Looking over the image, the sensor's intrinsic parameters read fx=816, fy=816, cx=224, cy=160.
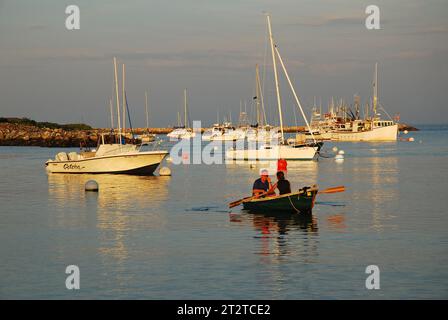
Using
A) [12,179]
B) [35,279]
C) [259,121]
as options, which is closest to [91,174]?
[12,179]

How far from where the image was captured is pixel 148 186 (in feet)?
169

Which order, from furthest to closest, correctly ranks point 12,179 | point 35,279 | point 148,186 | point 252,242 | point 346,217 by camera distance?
point 12,179
point 148,186
point 346,217
point 252,242
point 35,279

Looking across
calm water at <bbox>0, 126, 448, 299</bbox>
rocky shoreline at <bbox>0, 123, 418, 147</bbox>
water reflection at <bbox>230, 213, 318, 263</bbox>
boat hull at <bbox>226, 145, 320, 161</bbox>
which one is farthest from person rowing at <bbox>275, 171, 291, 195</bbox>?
rocky shoreline at <bbox>0, 123, 418, 147</bbox>

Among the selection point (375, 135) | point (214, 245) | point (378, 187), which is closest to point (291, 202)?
point (214, 245)

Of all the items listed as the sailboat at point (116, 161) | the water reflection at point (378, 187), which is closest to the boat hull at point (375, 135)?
the water reflection at point (378, 187)

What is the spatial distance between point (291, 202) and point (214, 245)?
6.87 metres

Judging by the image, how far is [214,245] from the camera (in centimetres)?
2667

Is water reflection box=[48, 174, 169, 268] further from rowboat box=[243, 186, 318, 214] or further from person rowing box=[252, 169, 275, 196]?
rowboat box=[243, 186, 318, 214]

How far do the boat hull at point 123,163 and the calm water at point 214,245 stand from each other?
409 inches

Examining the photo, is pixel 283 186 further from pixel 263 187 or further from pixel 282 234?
pixel 282 234

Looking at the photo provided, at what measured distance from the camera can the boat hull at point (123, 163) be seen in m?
59.8

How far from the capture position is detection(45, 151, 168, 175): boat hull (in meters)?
59.8

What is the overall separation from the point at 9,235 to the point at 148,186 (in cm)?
2170

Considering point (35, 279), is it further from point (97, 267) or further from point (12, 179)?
point (12, 179)
